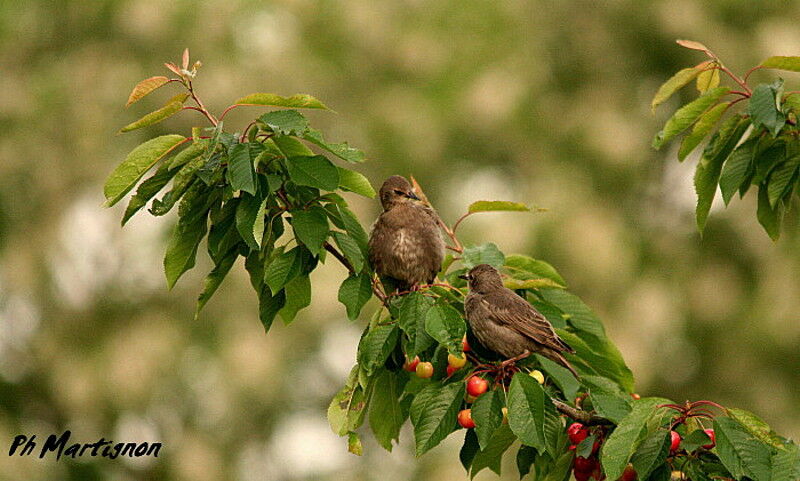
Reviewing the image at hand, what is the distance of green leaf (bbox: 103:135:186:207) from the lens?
3.00 m

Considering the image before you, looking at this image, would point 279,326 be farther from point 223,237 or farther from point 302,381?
point 223,237

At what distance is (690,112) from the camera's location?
3.39m

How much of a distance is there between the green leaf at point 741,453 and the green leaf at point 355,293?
41.0 inches

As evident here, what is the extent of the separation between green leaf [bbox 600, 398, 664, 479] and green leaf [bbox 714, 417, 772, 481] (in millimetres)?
171

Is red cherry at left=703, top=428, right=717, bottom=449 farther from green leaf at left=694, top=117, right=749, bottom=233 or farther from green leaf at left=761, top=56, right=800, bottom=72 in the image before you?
green leaf at left=761, top=56, right=800, bottom=72

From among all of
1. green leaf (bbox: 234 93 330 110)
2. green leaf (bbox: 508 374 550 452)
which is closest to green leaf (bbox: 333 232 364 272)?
green leaf (bbox: 234 93 330 110)

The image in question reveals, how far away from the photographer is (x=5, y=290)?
1098 centimetres

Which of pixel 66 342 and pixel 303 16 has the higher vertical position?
pixel 303 16

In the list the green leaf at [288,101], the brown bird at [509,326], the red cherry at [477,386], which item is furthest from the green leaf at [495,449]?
the green leaf at [288,101]

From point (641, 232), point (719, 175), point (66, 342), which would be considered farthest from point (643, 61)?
point (719, 175)

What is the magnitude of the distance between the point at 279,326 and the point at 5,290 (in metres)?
2.80

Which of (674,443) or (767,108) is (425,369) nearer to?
(674,443)

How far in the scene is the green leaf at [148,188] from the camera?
10.0 feet

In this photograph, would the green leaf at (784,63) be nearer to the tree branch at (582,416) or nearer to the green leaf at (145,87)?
the tree branch at (582,416)
